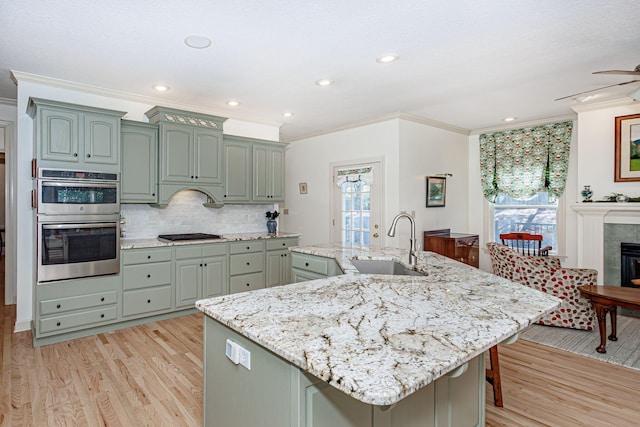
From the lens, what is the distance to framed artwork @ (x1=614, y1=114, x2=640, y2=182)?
14.0ft

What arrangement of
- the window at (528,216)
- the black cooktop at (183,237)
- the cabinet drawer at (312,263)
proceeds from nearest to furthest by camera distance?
the cabinet drawer at (312,263), the black cooktop at (183,237), the window at (528,216)

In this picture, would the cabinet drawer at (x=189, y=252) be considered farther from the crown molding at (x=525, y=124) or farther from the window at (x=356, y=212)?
the crown molding at (x=525, y=124)

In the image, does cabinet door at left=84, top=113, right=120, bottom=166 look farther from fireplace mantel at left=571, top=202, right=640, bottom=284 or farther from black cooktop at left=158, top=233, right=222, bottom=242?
fireplace mantel at left=571, top=202, right=640, bottom=284

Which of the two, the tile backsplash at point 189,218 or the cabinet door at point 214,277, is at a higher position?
the tile backsplash at point 189,218

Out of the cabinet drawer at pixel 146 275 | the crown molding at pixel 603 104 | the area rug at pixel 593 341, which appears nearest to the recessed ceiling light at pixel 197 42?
the cabinet drawer at pixel 146 275

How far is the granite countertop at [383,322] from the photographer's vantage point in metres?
0.97

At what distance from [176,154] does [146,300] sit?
1.67 m

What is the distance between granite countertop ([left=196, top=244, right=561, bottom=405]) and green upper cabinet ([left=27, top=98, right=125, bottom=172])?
260cm

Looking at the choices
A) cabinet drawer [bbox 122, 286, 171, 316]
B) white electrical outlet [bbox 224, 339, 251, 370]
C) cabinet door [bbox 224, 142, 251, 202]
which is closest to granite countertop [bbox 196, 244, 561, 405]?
white electrical outlet [bbox 224, 339, 251, 370]

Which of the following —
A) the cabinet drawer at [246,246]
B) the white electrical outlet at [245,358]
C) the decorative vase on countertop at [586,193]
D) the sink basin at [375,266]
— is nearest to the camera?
the white electrical outlet at [245,358]

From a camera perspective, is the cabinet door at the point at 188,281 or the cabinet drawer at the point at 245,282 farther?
the cabinet drawer at the point at 245,282

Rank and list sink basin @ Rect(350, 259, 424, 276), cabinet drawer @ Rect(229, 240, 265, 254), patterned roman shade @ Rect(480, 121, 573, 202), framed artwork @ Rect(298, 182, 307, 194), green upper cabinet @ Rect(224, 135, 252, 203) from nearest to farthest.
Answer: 1. sink basin @ Rect(350, 259, 424, 276)
2. cabinet drawer @ Rect(229, 240, 265, 254)
3. green upper cabinet @ Rect(224, 135, 252, 203)
4. patterned roman shade @ Rect(480, 121, 573, 202)
5. framed artwork @ Rect(298, 182, 307, 194)

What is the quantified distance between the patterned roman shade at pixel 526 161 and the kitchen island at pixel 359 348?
4117 millimetres

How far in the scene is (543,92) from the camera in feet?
13.2
